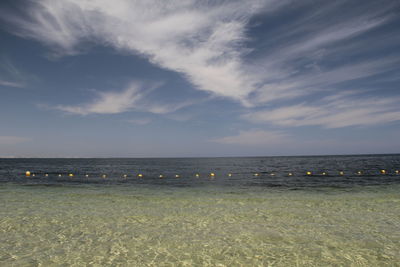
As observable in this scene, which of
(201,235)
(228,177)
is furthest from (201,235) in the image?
(228,177)

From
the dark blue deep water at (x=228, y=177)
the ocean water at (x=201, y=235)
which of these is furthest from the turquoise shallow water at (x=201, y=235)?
the dark blue deep water at (x=228, y=177)

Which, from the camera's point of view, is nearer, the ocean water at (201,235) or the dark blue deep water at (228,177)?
the ocean water at (201,235)

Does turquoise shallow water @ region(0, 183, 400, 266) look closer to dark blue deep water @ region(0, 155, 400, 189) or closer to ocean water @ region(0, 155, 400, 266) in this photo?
ocean water @ region(0, 155, 400, 266)

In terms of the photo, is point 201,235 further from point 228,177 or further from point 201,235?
point 228,177

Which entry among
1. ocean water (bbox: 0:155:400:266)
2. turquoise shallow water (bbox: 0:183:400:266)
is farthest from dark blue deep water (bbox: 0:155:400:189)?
ocean water (bbox: 0:155:400:266)

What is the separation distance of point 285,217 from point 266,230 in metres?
2.83

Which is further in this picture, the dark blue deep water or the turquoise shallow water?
the dark blue deep water

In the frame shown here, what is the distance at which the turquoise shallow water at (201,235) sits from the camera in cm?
807

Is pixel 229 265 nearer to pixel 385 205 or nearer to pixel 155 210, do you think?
pixel 155 210

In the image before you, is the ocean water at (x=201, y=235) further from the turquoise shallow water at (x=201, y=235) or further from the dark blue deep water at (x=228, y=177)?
the dark blue deep water at (x=228, y=177)

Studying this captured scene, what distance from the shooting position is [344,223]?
12.1 m

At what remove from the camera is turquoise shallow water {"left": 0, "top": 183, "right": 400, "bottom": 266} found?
807cm

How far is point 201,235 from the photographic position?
10484 millimetres

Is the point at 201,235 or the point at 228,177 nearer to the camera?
the point at 201,235
